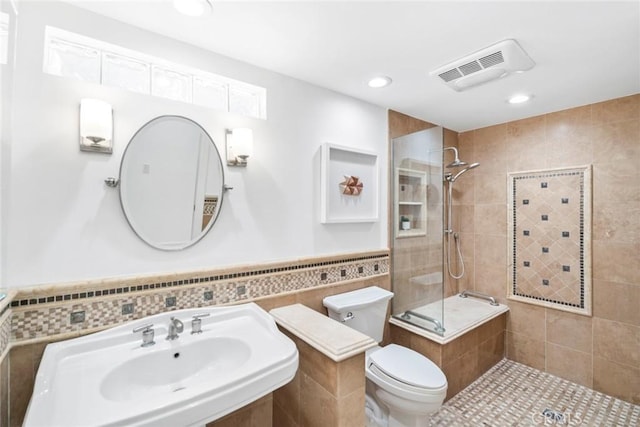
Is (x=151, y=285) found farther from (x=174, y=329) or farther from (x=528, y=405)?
(x=528, y=405)

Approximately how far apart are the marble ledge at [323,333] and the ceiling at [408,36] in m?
1.51

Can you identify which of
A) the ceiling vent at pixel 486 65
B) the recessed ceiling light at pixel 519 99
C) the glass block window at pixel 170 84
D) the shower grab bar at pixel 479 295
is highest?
the recessed ceiling light at pixel 519 99

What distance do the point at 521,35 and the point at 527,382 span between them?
2.63m

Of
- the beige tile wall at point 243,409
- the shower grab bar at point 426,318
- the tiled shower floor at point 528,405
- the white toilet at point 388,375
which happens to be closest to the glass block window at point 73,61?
the beige tile wall at point 243,409

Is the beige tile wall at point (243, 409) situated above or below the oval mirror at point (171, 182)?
below

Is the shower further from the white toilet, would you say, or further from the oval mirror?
the oval mirror

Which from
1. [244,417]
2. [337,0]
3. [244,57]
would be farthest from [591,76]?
[244,417]

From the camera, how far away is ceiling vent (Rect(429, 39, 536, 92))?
1.51 m

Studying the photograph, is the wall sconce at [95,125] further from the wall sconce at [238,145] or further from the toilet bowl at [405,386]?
the toilet bowl at [405,386]

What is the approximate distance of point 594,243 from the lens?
227cm

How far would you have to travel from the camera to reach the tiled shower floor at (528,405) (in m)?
1.92

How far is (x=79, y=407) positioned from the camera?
0.88 m

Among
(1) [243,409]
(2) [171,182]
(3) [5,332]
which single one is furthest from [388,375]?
(3) [5,332]

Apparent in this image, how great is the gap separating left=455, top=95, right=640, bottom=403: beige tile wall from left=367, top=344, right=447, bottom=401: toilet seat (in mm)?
1508
